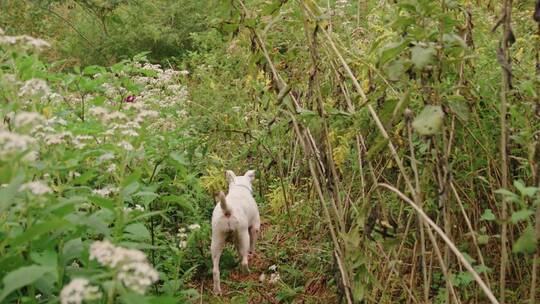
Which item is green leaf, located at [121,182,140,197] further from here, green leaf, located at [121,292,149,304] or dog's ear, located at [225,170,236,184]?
dog's ear, located at [225,170,236,184]

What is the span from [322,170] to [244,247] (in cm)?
113

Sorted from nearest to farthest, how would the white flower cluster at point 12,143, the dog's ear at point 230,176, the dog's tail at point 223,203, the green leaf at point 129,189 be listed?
the white flower cluster at point 12,143
the green leaf at point 129,189
the dog's tail at point 223,203
the dog's ear at point 230,176

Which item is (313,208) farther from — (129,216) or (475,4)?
(129,216)

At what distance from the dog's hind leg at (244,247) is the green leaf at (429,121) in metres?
1.78

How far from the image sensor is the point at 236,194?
3.75 m

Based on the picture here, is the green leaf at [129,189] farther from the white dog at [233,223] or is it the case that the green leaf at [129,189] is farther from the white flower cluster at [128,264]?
the white dog at [233,223]

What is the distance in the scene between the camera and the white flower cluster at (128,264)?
1521 mm

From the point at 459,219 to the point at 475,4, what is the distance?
0.97 m

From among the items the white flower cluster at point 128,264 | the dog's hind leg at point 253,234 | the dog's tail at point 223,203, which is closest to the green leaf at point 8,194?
the white flower cluster at point 128,264

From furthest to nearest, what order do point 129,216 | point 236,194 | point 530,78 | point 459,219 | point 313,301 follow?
point 236,194
point 313,301
point 459,219
point 530,78
point 129,216

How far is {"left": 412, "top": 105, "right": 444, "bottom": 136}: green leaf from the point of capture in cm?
185

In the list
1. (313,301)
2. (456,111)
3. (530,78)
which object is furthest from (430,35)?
(313,301)

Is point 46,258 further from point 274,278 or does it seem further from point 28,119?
point 274,278

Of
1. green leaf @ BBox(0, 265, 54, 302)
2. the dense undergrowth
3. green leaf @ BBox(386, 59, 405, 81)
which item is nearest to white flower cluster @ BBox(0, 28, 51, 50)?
the dense undergrowth
